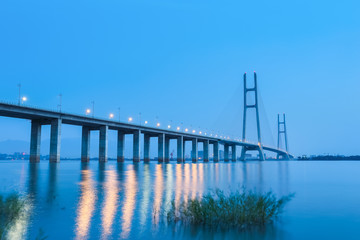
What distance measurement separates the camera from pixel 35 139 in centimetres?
7394

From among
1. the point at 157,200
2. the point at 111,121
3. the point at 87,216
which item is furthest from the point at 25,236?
the point at 111,121

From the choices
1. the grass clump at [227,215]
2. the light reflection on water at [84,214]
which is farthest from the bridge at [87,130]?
the grass clump at [227,215]

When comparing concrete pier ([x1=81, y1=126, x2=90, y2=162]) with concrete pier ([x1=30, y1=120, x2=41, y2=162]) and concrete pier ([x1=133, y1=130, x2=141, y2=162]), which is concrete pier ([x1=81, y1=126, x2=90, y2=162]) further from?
concrete pier ([x1=30, y1=120, x2=41, y2=162])

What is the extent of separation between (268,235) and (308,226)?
278 cm

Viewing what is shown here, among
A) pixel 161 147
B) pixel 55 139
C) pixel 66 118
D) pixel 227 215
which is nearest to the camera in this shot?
pixel 227 215

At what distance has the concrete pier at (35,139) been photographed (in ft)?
242

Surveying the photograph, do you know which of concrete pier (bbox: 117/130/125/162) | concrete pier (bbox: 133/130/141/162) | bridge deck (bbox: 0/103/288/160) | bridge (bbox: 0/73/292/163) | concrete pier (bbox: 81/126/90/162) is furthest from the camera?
concrete pier (bbox: 133/130/141/162)

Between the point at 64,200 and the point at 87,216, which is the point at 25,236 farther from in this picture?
the point at 64,200

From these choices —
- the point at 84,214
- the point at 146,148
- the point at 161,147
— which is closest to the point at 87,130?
the point at 146,148

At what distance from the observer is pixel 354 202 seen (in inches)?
727

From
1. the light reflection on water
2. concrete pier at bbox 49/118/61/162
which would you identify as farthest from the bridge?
the light reflection on water

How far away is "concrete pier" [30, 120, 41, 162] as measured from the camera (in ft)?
242

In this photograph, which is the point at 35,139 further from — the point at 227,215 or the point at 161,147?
the point at 227,215

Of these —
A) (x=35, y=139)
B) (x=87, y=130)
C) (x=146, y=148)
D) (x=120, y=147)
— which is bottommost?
(x=146, y=148)
